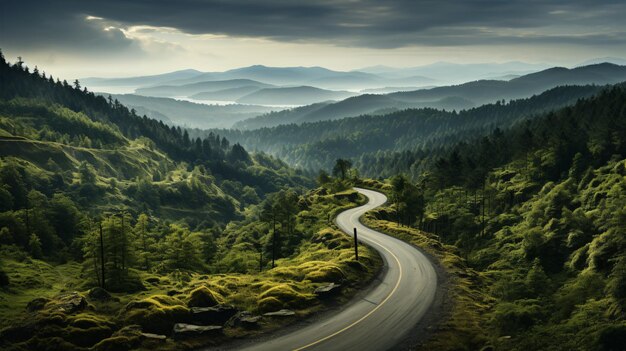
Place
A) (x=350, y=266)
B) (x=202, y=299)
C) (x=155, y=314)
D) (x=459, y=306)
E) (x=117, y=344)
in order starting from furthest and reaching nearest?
1. (x=350, y=266)
2. (x=459, y=306)
3. (x=202, y=299)
4. (x=155, y=314)
5. (x=117, y=344)

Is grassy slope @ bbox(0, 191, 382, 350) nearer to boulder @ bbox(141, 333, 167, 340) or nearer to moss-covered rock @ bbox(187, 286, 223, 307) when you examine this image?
boulder @ bbox(141, 333, 167, 340)

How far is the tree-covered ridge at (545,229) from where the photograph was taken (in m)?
37.7

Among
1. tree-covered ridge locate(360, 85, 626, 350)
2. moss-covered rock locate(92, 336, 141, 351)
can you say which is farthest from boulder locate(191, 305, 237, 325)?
tree-covered ridge locate(360, 85, 626, 350)

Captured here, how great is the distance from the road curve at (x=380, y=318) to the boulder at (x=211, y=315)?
20.5 ft

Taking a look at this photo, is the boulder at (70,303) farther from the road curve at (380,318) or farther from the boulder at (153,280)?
the boulder at (153,280)

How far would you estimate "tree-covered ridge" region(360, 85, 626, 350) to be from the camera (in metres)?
37.7

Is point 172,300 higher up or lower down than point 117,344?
higher up

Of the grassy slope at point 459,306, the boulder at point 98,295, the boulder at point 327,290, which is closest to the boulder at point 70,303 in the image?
the boulder at point 98,295

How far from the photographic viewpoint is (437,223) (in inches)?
5901

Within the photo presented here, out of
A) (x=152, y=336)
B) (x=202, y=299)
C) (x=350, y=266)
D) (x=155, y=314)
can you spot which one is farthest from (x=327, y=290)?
(x=152, y=336)

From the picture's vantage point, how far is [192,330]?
4169cm

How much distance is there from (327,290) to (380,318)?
8384 mm

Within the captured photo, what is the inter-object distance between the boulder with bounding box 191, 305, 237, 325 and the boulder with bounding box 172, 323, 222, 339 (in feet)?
5.22

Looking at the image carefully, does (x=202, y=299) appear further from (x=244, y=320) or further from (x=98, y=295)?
(x=98, y=295)
